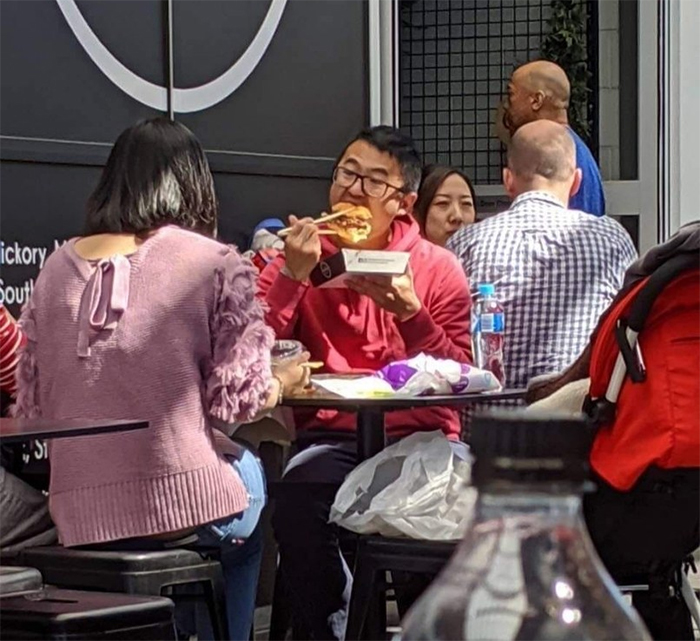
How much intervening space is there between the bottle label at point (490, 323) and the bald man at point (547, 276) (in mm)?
126

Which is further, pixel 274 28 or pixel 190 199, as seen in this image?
pixel 274 28

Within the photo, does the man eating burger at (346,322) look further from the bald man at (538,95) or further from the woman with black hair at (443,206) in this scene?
the bald man at (538,95)

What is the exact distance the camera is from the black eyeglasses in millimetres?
3586

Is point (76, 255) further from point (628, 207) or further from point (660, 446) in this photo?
point (628, 207)

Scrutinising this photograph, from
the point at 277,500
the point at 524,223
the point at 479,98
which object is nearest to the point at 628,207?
the point at 479,98

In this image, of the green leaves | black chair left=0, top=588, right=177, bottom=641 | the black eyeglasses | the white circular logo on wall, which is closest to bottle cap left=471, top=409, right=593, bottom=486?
black chair left=0, top=588, right=177, bottom=641

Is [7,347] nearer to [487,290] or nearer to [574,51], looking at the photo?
[487,290]

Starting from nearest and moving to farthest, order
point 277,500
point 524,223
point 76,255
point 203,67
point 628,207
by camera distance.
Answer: point 76,255 < point 277,500 < point 524,223 < point 203,67 < point 628,207

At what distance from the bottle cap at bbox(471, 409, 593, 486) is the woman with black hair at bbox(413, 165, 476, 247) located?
417cm

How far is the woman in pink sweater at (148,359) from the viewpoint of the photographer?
2.68m

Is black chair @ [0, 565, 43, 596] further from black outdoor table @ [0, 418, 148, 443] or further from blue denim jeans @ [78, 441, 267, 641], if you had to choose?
blue denim jeans @ [78, 441, 267, 641]

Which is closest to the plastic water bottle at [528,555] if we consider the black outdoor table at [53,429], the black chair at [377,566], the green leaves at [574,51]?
the black outdoor table at [53,429]

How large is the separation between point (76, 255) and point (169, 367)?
31cm

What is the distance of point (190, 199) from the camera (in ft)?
9.50
